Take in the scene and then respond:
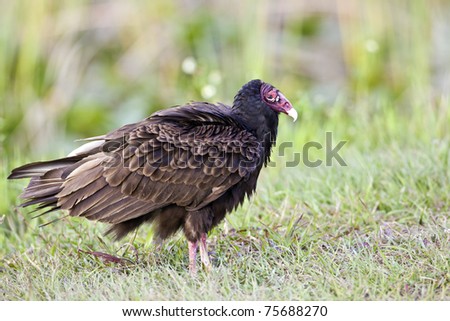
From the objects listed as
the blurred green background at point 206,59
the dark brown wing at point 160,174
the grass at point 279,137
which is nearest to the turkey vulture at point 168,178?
the dark brown wing at point 160,174

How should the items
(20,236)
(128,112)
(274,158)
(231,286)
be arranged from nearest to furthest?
1. (231,286)
2. (20,236)
3. (274,158)
4. (128,112)

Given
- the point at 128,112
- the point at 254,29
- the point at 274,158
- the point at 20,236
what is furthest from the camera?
the point at 128,112

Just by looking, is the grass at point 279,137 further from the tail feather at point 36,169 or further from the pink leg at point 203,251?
the tail feather at point 36,169

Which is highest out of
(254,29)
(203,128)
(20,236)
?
(254,29)

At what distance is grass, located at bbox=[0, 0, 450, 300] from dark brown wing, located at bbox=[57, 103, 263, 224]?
389mm

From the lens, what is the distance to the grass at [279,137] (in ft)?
14.3

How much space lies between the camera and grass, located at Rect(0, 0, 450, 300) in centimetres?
436

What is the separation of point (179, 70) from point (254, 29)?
5.45ft

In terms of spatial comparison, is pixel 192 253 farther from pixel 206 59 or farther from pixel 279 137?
pixel 206 59

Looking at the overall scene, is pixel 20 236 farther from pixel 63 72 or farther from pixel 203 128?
pixel 63 72

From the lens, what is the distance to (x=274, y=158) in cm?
666

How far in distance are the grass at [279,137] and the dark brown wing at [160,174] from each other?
389 mm

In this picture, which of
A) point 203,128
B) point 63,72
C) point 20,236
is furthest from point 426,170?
point 63,72

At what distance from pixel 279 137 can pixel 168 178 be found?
262 cm
